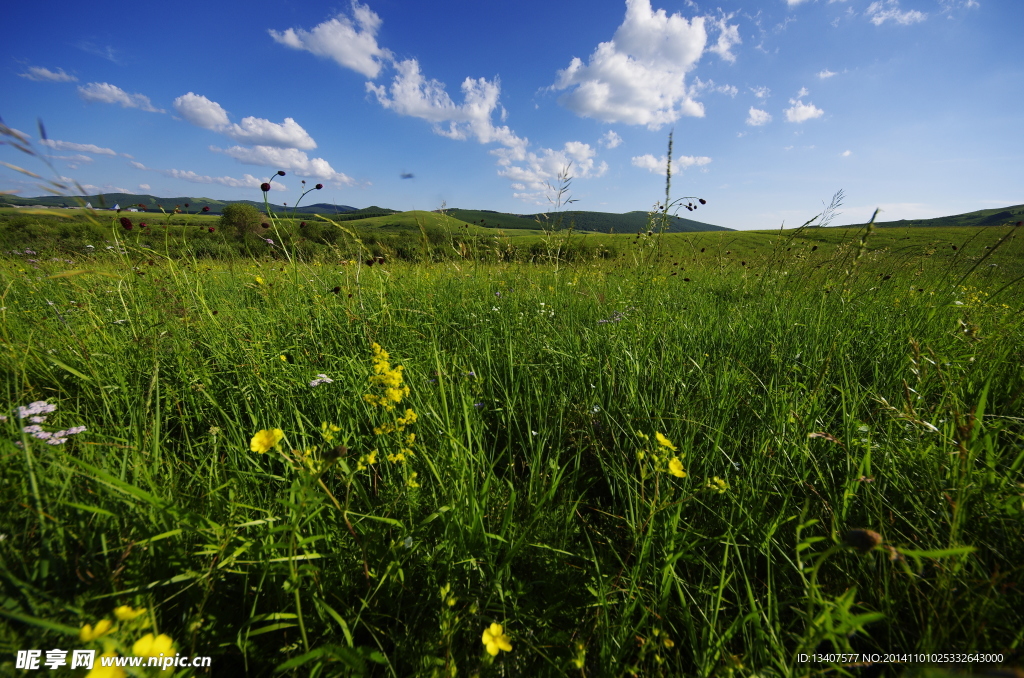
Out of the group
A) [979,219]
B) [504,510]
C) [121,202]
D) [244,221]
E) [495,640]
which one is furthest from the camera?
[979,219]

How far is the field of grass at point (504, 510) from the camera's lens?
2.86 feet

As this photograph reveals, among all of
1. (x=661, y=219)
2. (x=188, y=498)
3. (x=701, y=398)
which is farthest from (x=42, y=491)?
(x=661, y=219)

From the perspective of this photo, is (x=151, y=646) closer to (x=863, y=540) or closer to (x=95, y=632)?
(x=95, y=632)

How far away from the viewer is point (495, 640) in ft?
2.75

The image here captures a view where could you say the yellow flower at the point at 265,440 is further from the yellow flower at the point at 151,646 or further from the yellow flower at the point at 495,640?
the yellow flower at the point at 495,640

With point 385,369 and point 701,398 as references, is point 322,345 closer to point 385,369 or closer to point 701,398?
point 385,369

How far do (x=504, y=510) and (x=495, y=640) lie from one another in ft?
1.44

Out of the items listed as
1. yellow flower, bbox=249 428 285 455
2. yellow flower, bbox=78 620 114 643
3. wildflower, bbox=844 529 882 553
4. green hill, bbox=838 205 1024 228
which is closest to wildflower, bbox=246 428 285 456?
yellow flower, bbox=249 428 285 455

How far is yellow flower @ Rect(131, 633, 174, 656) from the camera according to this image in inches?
24.7

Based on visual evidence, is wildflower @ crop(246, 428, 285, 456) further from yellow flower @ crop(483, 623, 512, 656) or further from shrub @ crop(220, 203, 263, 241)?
shrub @ crop(220, 203, 263, 241)

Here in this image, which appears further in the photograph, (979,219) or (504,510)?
(979,219)

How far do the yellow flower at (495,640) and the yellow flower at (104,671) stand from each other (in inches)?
25.9

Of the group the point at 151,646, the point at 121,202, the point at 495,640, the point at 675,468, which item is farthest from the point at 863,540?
the point at 121,202

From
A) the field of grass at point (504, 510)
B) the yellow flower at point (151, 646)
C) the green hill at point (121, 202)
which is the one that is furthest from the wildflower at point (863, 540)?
the green hill at point (121, 202)
